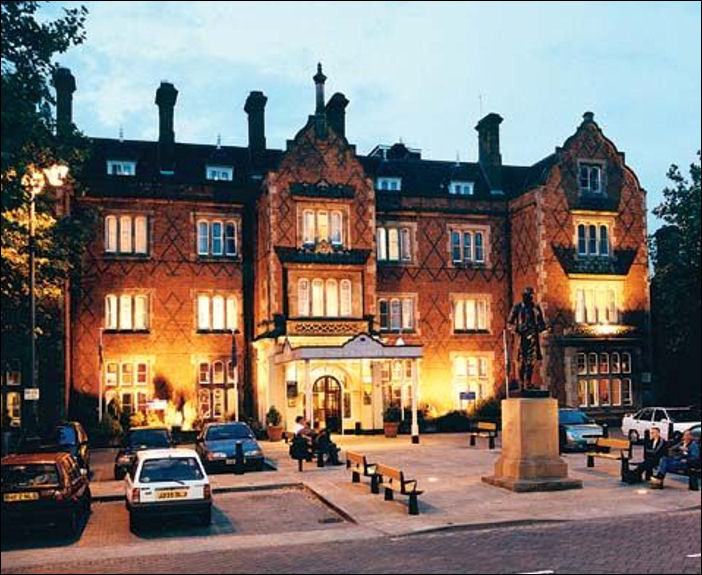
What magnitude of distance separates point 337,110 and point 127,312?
15519 millimetres

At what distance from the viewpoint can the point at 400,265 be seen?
4288 centimetres

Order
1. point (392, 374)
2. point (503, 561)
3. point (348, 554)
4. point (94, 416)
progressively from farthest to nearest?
point (392, 374) → point (94, 416) → point (348, 554) → point (503, 561)

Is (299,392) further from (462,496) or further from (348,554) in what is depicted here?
(348,554)

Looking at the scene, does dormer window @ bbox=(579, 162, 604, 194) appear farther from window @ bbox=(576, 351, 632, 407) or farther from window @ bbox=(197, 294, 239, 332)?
window @ bbox=(197, 294, 239, 332)

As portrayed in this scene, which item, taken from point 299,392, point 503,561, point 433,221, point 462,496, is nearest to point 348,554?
point 503,561

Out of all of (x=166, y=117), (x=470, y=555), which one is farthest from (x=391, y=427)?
(x=470, y=555)

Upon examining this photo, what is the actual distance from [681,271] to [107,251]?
26096 mm

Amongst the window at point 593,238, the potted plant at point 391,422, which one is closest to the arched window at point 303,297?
the potted plant at point 391,422

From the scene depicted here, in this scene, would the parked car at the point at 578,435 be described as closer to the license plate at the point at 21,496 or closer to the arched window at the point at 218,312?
the arched window at the point at 218,312

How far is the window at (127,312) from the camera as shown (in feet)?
129

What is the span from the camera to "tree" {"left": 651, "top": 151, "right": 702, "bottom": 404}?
124ft

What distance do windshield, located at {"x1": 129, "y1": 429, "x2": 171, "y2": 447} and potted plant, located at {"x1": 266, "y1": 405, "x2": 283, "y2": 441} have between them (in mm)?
9811

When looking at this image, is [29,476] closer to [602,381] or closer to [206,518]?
[206,518]

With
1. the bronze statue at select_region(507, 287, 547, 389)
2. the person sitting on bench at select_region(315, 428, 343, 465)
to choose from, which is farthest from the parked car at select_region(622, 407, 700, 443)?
the person sitting on bench at select_region(315, 428, 343, 465)
